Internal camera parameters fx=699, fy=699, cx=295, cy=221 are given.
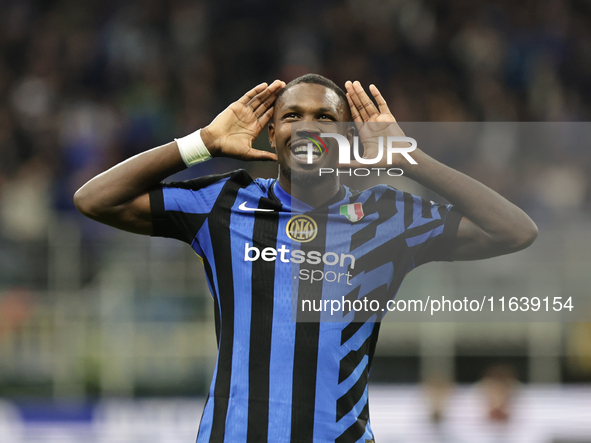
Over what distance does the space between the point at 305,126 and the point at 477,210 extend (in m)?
0.72

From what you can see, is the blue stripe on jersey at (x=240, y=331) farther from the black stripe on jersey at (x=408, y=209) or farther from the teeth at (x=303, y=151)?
the black stripe on jersey at (x=408, y=209)

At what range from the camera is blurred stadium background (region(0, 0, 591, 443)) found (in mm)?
5789

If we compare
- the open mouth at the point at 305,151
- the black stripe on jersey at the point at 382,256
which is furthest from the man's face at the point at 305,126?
the black stripe on jersey at the point at 382,256

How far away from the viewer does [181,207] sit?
267 centimetres

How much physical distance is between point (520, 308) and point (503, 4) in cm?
515

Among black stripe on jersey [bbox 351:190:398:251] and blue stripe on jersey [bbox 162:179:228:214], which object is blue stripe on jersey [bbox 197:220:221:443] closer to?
blue stripe on jersey [bbox 162:179:228:214]

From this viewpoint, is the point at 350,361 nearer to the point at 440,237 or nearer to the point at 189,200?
the point at 440,237

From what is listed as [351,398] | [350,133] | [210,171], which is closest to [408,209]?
[350,133]

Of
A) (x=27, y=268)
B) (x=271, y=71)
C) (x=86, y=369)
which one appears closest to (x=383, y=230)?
(x=86, y=369)

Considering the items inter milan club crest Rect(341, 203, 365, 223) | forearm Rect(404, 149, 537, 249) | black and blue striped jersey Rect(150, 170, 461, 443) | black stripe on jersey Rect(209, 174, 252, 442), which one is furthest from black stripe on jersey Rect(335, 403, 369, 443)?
forearm Rect(404, 149, 537, 249)

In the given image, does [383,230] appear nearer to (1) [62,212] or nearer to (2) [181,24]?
(1) [62,212]

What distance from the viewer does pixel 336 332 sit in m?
2.51

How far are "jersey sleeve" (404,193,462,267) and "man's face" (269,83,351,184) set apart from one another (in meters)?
0.37

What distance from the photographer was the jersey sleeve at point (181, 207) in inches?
105
